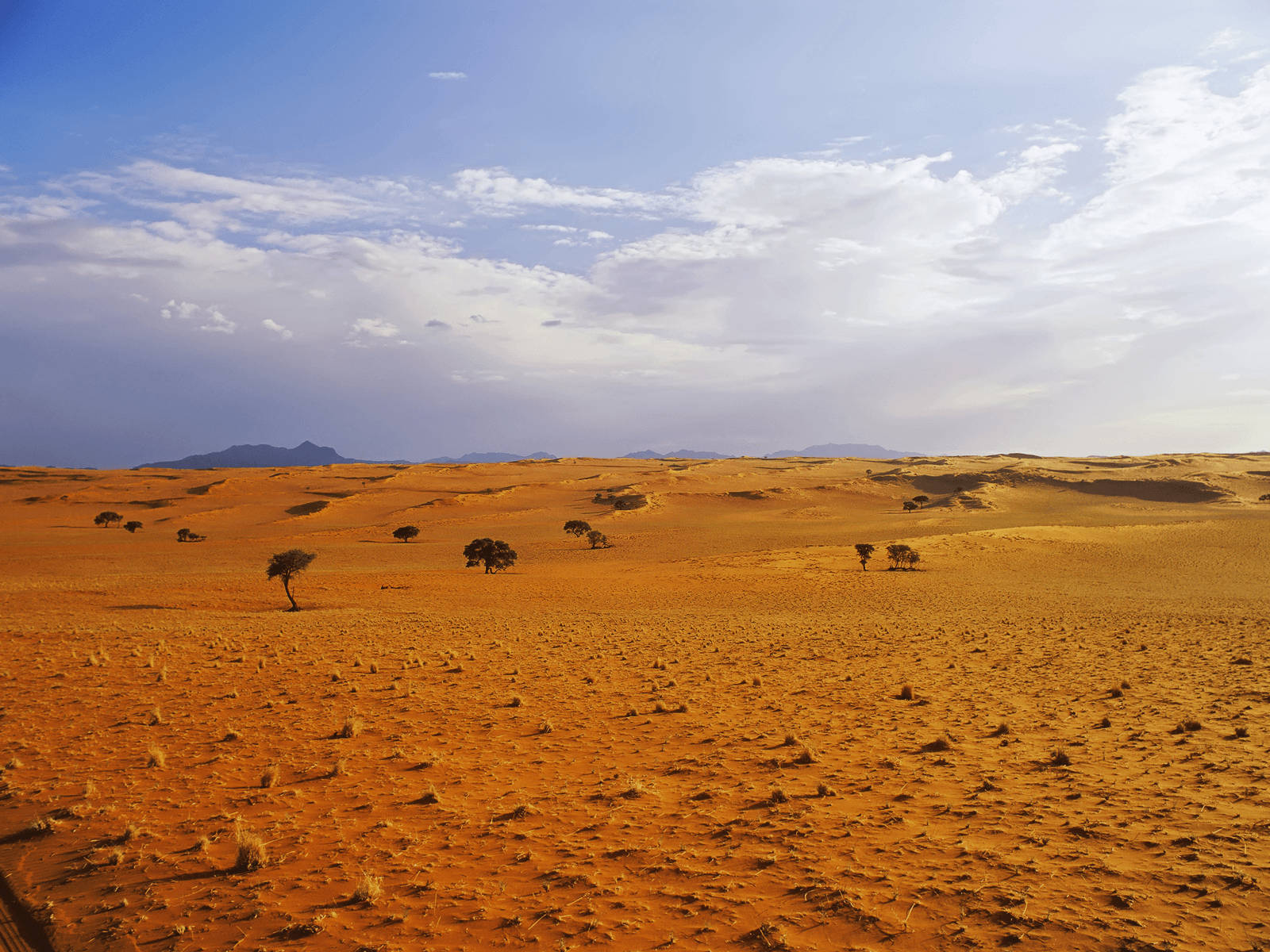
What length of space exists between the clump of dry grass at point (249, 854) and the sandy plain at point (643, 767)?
0.15 meters

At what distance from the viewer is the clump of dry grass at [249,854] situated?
749cm

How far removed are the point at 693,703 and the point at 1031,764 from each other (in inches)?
251

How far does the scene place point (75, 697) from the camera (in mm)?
14328

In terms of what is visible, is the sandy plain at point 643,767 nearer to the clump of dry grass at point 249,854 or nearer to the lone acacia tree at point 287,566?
the clump of dry grass at point 249,854

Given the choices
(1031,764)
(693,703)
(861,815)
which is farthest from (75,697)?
(1031,764)

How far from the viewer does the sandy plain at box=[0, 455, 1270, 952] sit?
6578 millimetres

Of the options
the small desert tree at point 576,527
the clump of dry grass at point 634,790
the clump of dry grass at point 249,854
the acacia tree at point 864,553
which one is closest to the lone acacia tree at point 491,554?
the small desert tree at point 576,527

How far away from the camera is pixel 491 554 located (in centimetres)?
4106

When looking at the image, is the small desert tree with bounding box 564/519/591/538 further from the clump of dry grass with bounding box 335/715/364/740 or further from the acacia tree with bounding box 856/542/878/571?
the clump of dry grass with bounding box 335/715/364/740

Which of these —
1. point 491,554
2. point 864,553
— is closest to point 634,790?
point 491,554

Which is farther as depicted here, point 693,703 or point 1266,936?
point 693,703

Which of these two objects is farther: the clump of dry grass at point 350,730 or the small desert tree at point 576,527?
the small desert tree at point 576,527

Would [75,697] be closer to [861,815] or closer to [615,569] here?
[861,815]

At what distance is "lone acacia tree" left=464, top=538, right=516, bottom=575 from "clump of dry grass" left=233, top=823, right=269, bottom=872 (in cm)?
3319
